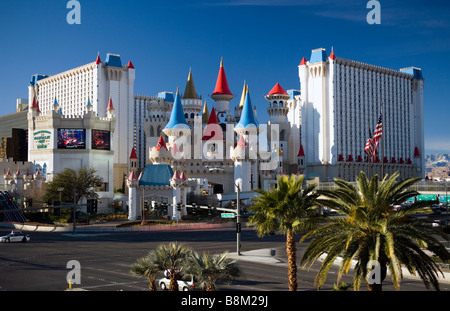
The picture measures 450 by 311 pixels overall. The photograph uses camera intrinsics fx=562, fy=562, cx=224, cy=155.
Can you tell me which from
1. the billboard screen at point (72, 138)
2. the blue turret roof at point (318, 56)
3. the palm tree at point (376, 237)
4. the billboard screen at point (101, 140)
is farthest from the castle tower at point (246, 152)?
the palm tree at point (376, 237)

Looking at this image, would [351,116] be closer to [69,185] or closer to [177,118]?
[177,118]

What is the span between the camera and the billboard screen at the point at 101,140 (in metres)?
95.4

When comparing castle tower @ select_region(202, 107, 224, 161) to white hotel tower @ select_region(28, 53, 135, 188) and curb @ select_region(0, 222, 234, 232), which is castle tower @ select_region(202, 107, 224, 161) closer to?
white hotel tower @ select_region(28, 53, 135, 188)

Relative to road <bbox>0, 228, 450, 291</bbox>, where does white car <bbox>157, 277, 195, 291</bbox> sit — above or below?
above

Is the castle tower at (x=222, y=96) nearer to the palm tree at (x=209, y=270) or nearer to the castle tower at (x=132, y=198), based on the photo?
the castle tower at (x=132, y=198)

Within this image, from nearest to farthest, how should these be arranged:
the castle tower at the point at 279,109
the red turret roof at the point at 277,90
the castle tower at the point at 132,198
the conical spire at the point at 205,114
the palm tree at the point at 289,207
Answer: the palm tree at the point at 289,207, the castle tower at the point at 132,198, the conical spire at the point at 205,114, the castle tower at the point at 279,109, the red turret roof at the point at 277,90

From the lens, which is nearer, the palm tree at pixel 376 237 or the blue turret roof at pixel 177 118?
the palm tree at pixel 376 237

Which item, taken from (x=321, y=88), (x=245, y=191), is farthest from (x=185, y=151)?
(x=321, y=88)

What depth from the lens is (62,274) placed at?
32.5 meters

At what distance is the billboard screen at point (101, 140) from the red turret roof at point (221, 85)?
98.0 feet

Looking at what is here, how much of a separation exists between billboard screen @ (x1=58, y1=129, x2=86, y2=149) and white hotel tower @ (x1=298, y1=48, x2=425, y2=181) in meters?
59.4

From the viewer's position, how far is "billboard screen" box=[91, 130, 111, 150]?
95438 millimetres

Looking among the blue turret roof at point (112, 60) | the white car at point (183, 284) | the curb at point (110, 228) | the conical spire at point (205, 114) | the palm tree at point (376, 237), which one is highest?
the blue turret roof at point (112, 60)

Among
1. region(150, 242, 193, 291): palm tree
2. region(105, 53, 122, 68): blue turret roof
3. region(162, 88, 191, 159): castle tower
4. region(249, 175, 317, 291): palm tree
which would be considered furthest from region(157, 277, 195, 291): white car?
region(105, 53, 122, 68): blue turret roof
